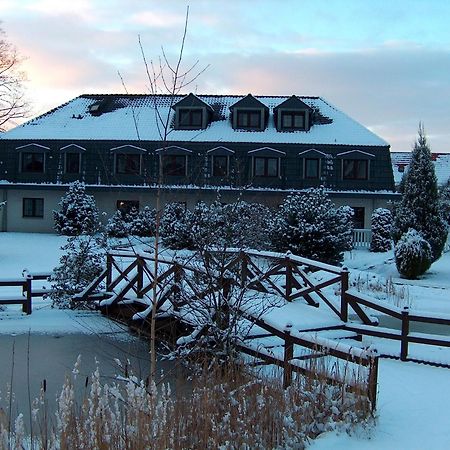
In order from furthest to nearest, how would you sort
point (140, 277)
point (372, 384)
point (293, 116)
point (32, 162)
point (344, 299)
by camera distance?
point (32, 162), point (293, 116), point (140, 277), point (344, 299), point (372, 384)

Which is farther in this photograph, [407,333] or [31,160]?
[31,160]

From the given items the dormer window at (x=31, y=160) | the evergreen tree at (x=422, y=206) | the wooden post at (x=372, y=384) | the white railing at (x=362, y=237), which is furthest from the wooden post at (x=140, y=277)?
the dormer window at (x=31, y=160)

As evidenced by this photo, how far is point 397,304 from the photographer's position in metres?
16.0

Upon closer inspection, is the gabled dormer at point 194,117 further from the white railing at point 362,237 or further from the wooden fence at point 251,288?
the wooden fence at point 251,288

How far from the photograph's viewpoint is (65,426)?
191 inches

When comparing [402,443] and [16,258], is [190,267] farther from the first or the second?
[16,258]

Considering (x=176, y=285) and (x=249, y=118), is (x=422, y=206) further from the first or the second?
(x=176, y=285)

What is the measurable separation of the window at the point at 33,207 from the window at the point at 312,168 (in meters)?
15.0

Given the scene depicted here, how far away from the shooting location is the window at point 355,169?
32.9 m

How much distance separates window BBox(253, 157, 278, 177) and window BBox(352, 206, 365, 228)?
4.74 m

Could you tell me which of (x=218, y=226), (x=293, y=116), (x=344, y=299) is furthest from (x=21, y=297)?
(x=293, y=116)

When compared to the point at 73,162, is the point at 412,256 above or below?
below

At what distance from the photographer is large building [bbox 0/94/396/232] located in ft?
107

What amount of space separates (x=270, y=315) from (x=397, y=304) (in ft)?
20.1
